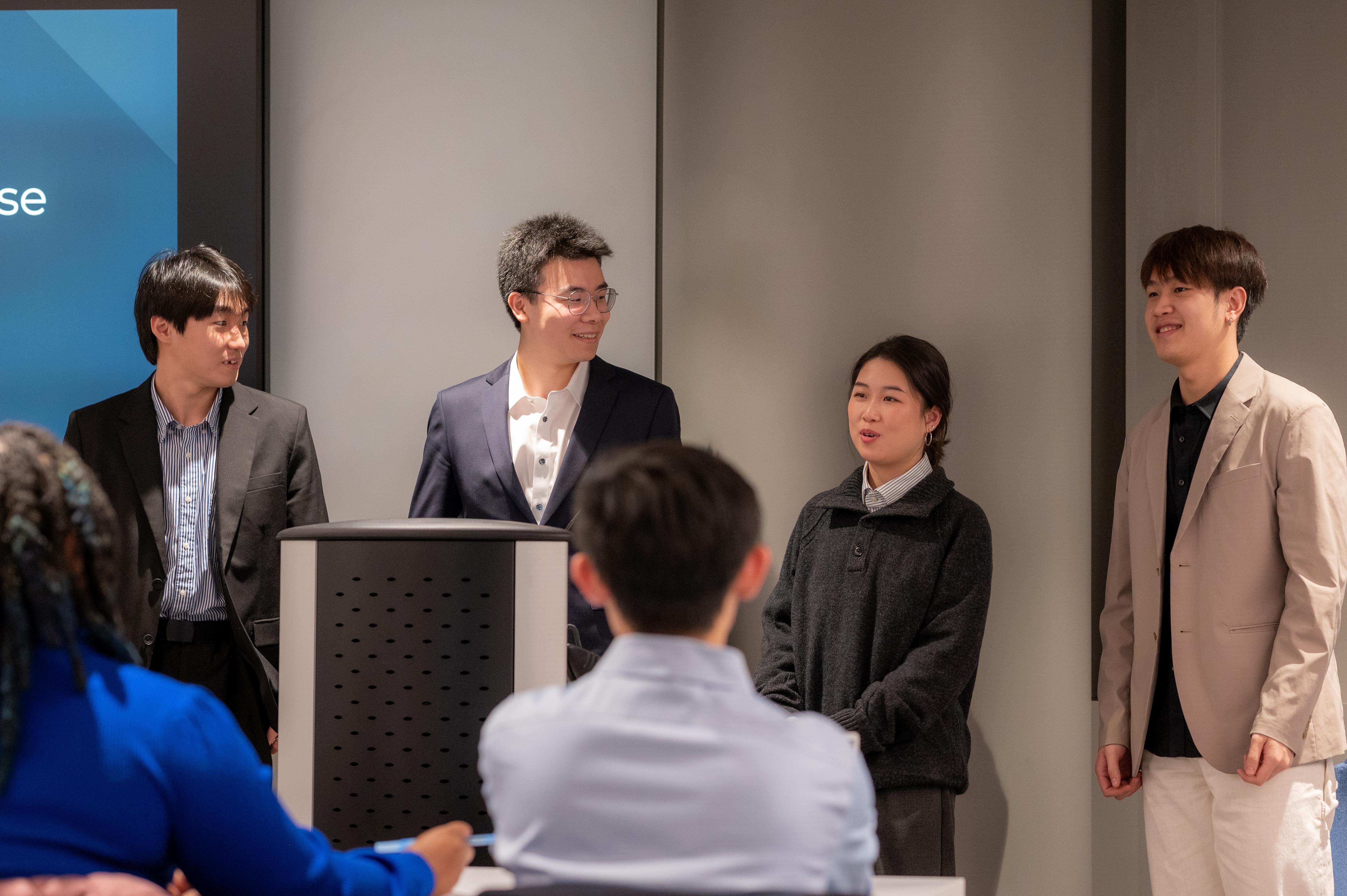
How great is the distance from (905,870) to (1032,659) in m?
0.76

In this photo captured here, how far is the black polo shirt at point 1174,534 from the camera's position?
2.54 meters

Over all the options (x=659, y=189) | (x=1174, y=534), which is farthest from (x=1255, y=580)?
(x=659, y=189)

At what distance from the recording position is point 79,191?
11.0ft

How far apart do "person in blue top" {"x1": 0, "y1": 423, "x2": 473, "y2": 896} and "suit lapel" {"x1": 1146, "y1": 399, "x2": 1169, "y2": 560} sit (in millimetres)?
2024

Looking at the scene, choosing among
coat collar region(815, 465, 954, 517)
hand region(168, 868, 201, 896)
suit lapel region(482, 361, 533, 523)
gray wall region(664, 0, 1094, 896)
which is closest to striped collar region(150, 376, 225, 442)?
suit lapel region(482, 361, 533, 523)

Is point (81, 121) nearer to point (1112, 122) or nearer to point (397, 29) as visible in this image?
point (397, 29)

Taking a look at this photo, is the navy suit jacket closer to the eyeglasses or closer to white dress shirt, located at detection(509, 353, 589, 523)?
white dress shirt, located at detection(509, 353, 589, 523)

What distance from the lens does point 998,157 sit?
297 centimetres

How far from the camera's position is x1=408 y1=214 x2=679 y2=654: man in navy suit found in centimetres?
290

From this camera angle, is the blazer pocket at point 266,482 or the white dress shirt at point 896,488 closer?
the white dress shirt at point 896,488

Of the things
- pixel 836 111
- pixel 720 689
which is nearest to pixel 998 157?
pixel 836 111

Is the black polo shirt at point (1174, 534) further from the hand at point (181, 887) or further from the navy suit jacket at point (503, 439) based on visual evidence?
the hand at point (181, 887)

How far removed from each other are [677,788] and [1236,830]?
1.87 m

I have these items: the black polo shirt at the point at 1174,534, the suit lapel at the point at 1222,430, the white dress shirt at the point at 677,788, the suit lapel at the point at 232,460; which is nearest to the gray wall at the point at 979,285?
the black polo shirt at the point at 1174,534
